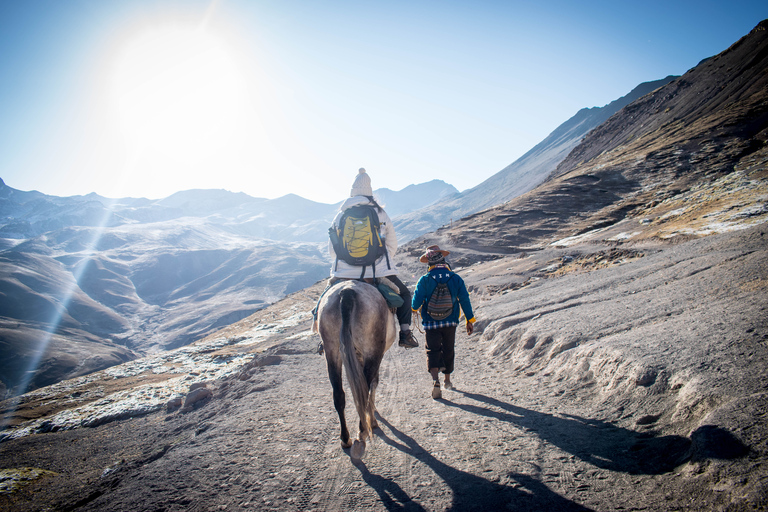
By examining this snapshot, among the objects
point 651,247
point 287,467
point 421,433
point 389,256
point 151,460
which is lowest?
point 651,247

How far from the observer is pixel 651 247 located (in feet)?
40.4

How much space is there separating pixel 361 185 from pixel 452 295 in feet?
7.30

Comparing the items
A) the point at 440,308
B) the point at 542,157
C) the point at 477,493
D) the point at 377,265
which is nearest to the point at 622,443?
the point at 477,493

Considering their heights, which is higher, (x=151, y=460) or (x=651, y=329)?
(x=151, y=460)

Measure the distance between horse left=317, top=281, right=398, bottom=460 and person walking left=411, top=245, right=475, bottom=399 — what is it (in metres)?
1.07

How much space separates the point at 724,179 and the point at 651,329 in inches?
992

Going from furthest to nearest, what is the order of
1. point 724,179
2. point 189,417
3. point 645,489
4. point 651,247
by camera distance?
point 724,179 < point 651,247 < point 189,417 < point 645,489

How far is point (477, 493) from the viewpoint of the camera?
2730 millimetres

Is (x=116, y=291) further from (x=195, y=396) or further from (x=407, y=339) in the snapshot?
(x=407, y=339)

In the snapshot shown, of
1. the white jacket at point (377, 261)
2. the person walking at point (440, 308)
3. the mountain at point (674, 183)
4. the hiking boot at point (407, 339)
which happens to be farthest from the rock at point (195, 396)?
the mountain at point (674, 183)

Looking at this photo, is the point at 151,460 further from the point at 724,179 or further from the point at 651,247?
the point at 724,179

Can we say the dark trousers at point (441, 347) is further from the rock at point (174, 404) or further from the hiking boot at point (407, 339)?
the rock at point (174, 404)

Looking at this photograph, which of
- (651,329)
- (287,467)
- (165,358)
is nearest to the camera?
→ (287,467)

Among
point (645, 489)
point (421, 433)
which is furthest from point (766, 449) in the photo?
point (421, 433)
